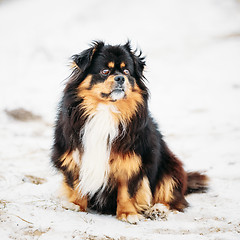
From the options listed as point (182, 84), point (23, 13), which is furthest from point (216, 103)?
point (23, 13)

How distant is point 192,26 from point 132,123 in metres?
17.0

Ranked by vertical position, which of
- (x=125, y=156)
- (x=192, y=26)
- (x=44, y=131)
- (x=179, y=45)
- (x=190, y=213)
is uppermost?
(x=192, y=26)

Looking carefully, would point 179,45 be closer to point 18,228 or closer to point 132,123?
point 132,123

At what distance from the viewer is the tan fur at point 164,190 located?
380 centimetres

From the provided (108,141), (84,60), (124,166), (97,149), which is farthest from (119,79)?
(124,166)

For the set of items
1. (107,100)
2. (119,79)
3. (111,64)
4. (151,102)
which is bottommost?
(151,102)

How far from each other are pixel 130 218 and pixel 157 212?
0.41m

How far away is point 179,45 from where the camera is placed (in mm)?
17391

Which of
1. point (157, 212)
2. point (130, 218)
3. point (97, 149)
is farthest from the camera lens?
point (157, 212)

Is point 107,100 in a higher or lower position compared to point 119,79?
lower

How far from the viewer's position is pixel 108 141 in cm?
349

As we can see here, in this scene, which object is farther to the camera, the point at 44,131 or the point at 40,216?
the point at 44,131

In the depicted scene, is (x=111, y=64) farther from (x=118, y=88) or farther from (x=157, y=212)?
(x=157, y=212)

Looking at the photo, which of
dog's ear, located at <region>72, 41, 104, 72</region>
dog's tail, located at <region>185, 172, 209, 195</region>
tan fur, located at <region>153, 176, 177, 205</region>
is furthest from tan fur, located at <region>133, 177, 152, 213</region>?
dog's ear, located at <region>72, 41, 104, 72</region>
